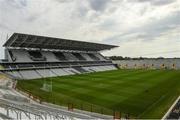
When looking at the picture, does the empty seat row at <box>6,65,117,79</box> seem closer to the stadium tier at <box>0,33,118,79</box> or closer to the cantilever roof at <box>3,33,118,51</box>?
the stadium tier at <box>0,33,118,79</box>

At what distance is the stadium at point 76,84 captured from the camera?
1043 inches

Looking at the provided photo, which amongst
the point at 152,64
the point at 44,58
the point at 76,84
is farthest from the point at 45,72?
the point at 152,64

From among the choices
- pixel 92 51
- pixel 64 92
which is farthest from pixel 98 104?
pixel 92 51

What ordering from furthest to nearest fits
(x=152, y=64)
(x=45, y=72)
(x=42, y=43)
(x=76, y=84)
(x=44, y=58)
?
(x=152, y=64)
(x=44, y=58)
(x=42, y=43)
(x=45, y=72)
(x=76, y=84)

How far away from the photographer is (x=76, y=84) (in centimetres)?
5009

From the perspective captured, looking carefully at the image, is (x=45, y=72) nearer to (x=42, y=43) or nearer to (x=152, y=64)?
(x=42, y=43)

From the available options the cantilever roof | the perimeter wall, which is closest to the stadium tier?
the cantilever roof

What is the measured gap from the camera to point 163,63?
10981 centimetres

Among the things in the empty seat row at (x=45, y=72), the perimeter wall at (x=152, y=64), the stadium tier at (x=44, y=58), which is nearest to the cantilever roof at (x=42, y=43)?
the stadium tier at (x=44, y=58)

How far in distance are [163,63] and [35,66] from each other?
60878 mm

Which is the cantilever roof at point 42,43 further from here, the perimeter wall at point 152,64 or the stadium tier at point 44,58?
the perimeter wall at point 152,64

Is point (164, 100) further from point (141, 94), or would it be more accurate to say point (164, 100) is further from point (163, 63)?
point (163, 63)

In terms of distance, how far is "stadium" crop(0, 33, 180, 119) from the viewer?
86.9 ft

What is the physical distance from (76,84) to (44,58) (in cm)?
3115
